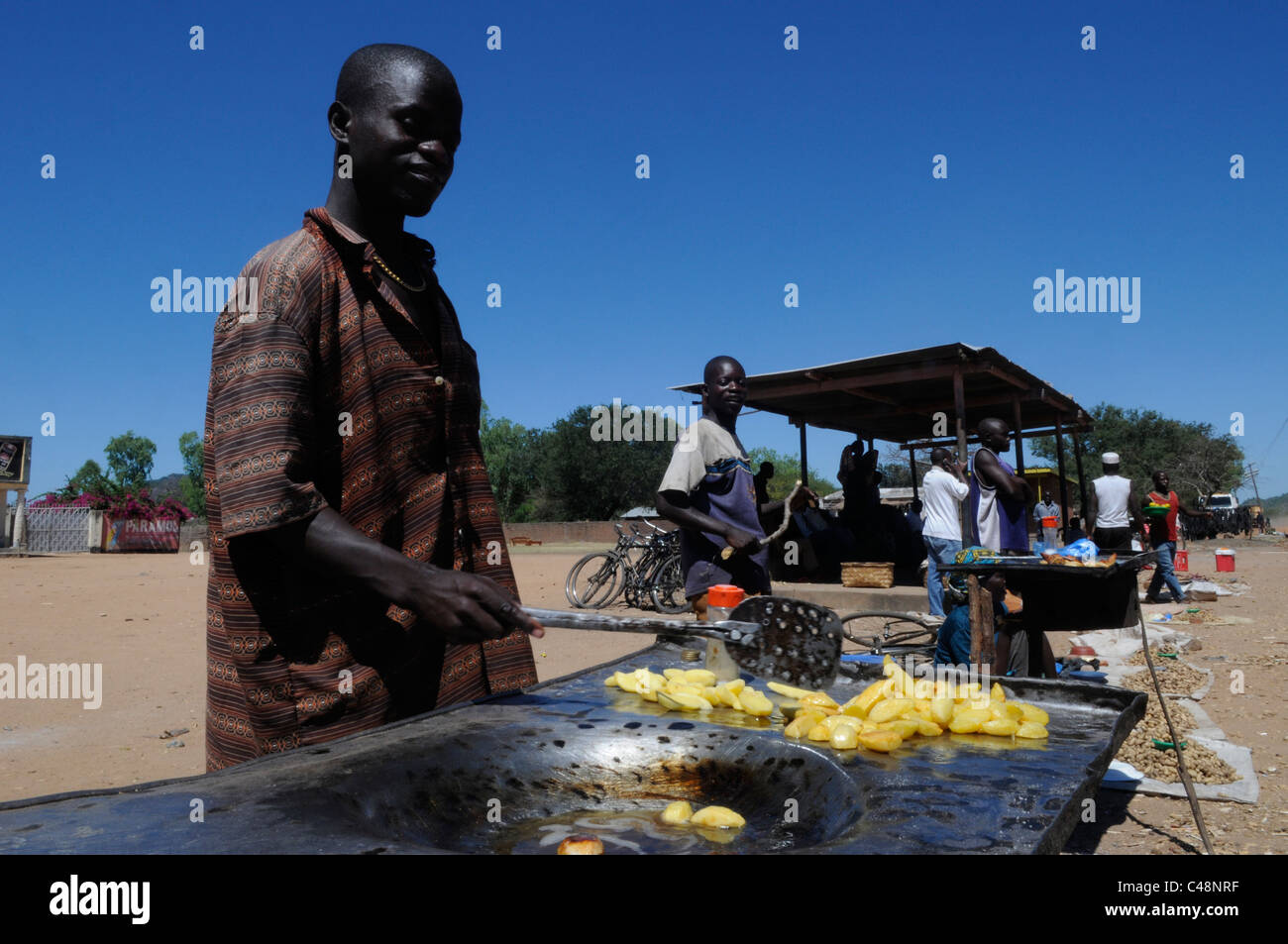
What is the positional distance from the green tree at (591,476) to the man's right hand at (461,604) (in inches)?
1868

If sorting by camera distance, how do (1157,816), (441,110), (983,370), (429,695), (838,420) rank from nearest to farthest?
(441,110), (429,695), (1157,816), (983,370), (838,420)

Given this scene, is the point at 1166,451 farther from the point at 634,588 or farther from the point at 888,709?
the point at 888,709

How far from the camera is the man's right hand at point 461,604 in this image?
1.40 m

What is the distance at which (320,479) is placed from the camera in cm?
157

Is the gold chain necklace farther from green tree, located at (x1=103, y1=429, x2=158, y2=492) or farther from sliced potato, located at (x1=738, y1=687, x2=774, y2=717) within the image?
green tree, located at (x1=103, y1=429, x2=158, y2=492)

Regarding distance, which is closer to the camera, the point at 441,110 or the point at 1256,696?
the point at 441,110

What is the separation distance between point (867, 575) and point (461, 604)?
9723 millimetres

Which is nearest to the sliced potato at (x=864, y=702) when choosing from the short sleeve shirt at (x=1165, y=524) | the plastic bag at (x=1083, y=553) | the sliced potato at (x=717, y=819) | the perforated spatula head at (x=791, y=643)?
the perforated spatula head at (x=791, y=643)

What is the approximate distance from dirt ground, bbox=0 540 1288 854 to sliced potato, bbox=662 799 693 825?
2.39 meters

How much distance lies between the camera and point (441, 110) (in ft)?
5.41

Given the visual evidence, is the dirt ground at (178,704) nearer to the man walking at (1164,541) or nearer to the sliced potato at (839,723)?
the man walking at (1164,541)

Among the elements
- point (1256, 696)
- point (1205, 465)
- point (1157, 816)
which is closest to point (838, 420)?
point (1256, 696)

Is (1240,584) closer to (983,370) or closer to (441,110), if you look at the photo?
(983,370)
